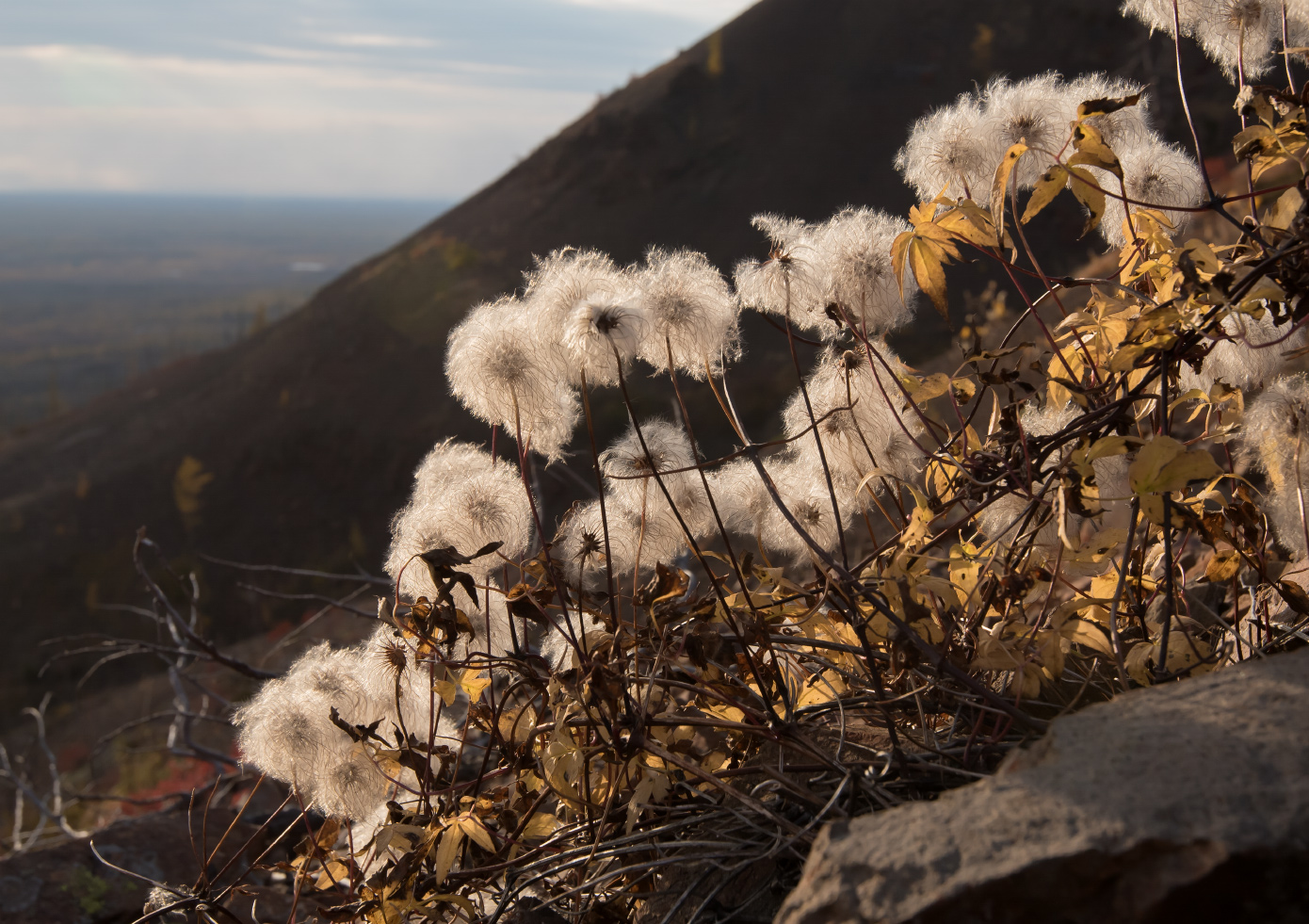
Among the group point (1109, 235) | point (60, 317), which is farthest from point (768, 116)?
point (60, 317)

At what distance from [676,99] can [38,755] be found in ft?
113

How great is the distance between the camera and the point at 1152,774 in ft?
3.58

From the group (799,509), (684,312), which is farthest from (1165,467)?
(799,509)

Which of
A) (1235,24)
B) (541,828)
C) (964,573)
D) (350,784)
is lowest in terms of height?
(541,828)

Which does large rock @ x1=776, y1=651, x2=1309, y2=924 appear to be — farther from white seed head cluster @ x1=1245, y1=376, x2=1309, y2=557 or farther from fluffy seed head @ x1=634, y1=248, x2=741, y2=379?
fluffy seed head @ x1=634, y1=248, x2=741, y2=379

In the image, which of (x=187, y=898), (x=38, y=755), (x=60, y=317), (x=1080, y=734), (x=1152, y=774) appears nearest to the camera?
(x=1152, y=774)

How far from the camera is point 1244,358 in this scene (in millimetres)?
1795

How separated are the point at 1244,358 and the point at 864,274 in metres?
0.79

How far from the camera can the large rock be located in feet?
3.22

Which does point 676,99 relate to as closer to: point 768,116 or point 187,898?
point 768,116

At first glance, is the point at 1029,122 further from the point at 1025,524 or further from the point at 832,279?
the point at 1025,524

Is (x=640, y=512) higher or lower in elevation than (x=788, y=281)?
lower

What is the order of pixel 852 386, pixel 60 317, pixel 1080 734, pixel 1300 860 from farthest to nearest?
pixel 60 317 < pixel 852 386 < pixel 1080 734 < pixel 1300 860

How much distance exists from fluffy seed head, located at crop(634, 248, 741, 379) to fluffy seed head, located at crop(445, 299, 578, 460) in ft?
0.65
